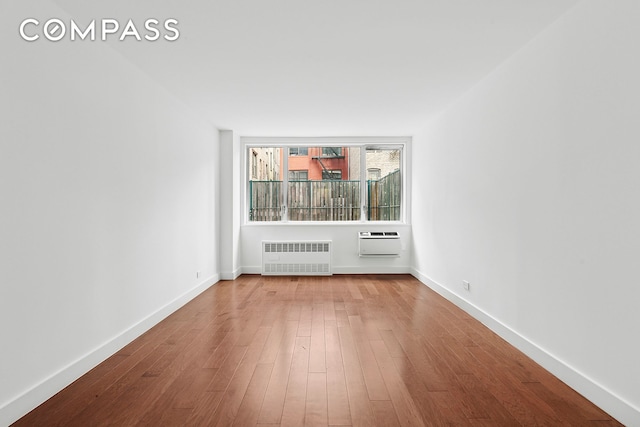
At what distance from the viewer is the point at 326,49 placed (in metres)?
2.87

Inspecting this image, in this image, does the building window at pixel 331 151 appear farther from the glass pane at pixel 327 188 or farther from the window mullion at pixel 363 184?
the window mullion at pixel 363 184

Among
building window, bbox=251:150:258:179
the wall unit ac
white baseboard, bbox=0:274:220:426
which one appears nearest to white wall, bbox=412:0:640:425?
the wall unit ac

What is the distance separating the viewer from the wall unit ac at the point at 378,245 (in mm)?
5988

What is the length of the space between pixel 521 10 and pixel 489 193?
1591 millimetres

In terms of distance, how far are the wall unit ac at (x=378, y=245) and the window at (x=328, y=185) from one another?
1.68ft

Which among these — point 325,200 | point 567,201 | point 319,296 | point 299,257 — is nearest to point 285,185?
point 325,200

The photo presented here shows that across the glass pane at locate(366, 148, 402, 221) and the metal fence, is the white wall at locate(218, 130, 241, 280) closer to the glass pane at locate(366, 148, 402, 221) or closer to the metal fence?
the metal fence

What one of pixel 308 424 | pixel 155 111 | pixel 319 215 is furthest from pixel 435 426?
pixel 319 215

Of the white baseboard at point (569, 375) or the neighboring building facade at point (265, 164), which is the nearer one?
the white baseboard at point (569, 375)

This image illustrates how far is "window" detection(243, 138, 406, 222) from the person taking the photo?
641 centimetres

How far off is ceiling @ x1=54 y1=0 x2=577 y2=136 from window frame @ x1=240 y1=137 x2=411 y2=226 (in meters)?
1.65

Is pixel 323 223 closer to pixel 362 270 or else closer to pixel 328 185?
pixel 328 185

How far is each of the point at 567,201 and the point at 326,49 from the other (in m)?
2.11

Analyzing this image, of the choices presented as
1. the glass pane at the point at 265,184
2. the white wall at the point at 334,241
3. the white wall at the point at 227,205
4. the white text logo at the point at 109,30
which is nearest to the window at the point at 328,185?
the glass pane at the point at 265,184
